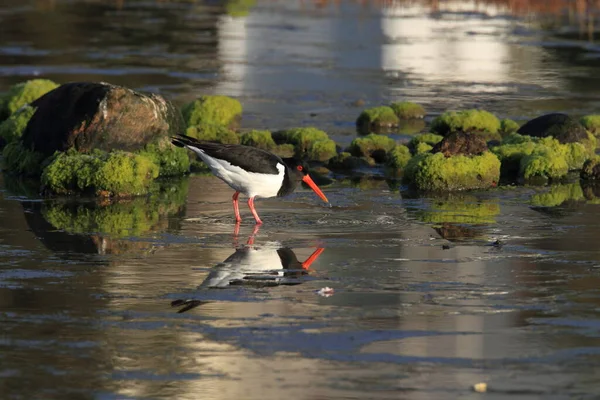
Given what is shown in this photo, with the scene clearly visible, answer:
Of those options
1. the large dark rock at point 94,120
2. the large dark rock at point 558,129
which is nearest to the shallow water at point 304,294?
the large dark rock at point 94,120

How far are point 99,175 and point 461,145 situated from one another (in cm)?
497

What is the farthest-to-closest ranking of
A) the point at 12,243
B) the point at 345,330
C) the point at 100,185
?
1. the point at 100,185
2. the point at 12,243
3. the point at 345,330

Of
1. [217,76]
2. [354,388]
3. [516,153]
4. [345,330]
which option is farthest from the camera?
[217,76]

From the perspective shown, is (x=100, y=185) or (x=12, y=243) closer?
(x=12, y=243)

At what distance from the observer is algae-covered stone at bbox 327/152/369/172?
19.0 m

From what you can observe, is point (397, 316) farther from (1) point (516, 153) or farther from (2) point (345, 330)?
(1) point (516, 153)

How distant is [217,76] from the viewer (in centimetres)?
2914

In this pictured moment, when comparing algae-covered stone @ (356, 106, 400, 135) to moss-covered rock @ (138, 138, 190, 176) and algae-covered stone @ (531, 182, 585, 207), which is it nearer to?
moss-covered rock @ (138, 138, 190, 176)

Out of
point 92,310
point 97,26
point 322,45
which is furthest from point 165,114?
point 97,26

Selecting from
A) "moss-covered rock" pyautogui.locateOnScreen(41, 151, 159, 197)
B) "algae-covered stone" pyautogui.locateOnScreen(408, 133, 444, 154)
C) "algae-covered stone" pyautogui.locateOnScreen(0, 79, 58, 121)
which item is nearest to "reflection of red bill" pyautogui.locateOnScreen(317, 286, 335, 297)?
"moss-covered rock" pyautogui.locateOnScreen(41, 151, 159, 197)

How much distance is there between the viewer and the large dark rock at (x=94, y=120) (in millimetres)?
17641

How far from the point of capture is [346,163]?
1902 centimetres

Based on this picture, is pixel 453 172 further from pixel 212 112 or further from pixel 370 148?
pixel 212 112

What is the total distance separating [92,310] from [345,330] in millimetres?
2186
